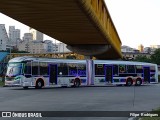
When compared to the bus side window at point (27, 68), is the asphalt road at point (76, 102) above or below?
below

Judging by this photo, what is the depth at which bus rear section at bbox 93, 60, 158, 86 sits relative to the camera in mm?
39500

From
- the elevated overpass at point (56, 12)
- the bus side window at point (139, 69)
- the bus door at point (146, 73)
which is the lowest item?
the bus door at point (146, 73)

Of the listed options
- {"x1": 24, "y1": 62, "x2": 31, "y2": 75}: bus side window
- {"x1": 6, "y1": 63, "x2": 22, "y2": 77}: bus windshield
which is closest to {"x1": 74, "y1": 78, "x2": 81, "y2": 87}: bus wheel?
{"x1": 24, "y1": 62, "x2": 31, "y2": 75}: bus side window

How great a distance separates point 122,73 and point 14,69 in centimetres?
1266

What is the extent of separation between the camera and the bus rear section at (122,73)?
39.5 meters

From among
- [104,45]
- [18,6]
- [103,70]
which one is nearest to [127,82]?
[103,70]

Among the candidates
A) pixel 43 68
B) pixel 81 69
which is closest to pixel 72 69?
pixel 81 69

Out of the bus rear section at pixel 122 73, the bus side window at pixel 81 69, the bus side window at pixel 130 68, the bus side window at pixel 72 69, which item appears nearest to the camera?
the bus side window at pixel 72 69

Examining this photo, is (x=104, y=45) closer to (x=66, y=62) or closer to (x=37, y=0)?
(x=66, y=62)

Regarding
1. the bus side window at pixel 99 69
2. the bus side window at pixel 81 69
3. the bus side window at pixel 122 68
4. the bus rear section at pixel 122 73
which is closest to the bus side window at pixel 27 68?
the bus side window at pixel 81 69

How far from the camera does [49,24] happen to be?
31.4 meters

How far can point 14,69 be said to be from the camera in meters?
32.7

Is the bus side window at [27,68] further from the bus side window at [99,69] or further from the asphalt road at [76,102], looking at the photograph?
the bus side window at [99,69]

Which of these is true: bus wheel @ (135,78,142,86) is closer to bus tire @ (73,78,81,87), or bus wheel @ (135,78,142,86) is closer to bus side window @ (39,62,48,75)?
bus tire @ (73,78,81,87)
